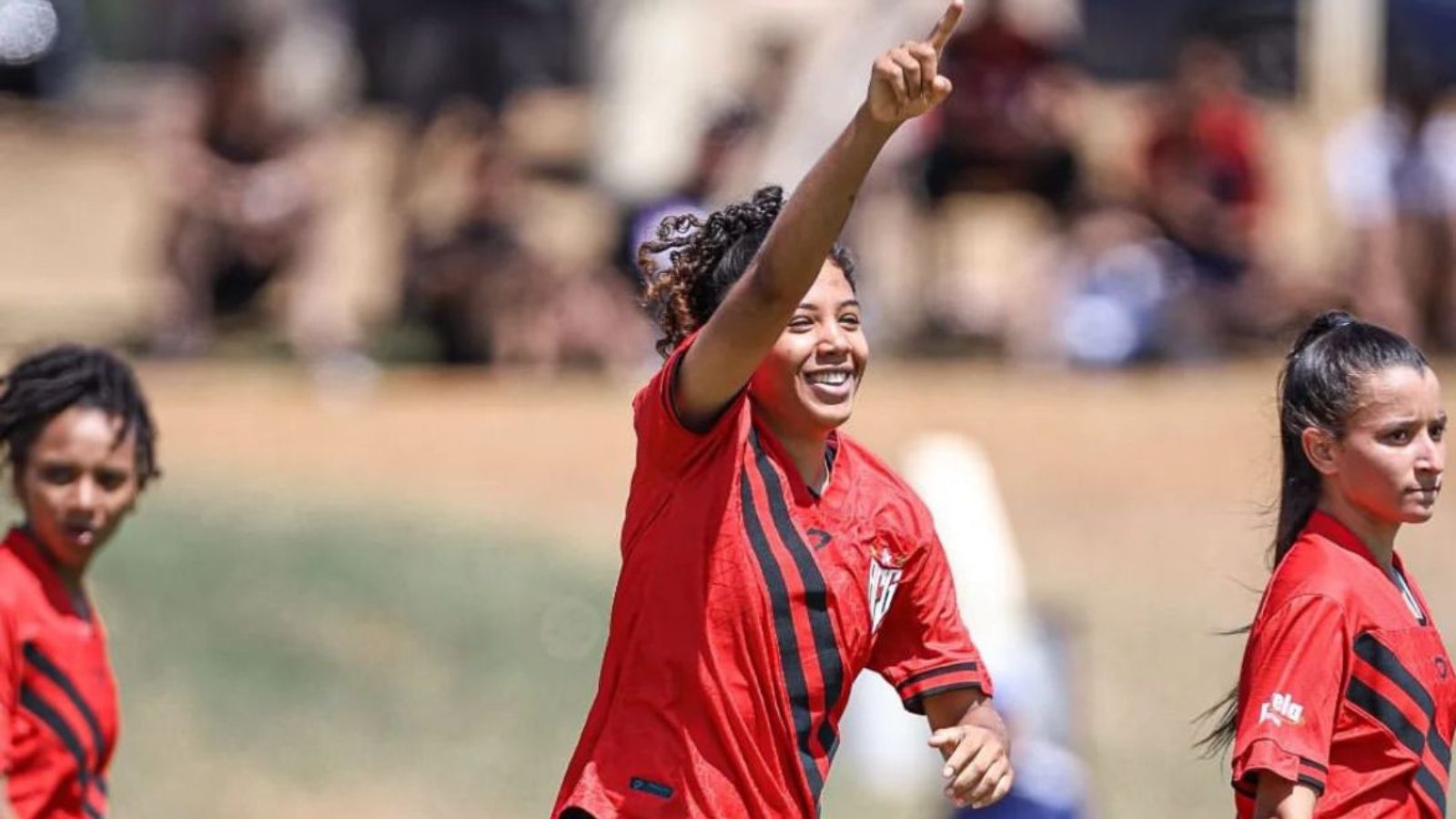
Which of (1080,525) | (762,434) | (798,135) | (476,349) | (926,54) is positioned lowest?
(762,434)

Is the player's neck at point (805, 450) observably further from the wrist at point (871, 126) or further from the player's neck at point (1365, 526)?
the player's neck at point (1365, 526)

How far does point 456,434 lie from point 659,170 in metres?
2.02

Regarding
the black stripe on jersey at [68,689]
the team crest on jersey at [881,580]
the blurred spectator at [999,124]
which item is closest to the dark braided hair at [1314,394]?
the team crest on jersey at [881,580]

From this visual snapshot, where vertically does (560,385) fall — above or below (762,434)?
above

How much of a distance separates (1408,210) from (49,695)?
10050mm

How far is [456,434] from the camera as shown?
12.4m

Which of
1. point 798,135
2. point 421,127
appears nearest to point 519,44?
point 421,127

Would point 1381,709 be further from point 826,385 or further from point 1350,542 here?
point 826,385

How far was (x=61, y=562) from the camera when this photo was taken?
5371 mm

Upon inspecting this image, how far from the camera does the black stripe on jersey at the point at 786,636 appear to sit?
174 inches

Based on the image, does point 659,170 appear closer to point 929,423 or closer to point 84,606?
point 929,423

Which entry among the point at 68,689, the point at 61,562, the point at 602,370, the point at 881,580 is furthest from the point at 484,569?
the point at 881,580

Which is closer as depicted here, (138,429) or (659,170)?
(138,429)

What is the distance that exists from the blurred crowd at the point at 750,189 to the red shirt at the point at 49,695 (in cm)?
700
